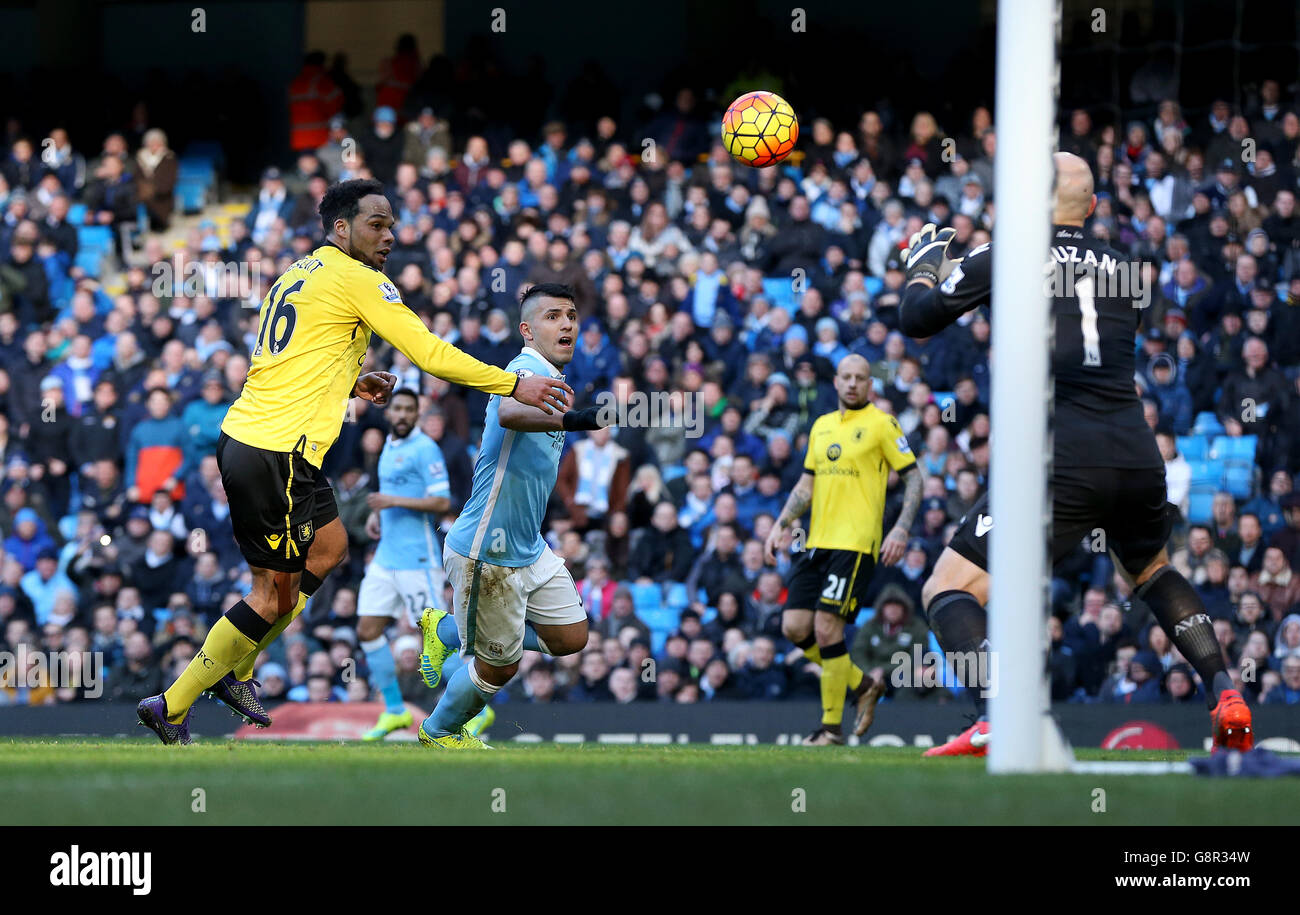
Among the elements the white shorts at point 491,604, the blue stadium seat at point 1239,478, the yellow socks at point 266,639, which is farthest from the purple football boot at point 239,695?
the blue stadium seat at point 1239,478

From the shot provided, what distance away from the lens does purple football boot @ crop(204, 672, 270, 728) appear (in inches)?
309

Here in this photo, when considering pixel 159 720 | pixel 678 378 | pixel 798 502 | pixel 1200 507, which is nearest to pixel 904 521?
pixel 798 502

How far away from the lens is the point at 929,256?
6.97 meters

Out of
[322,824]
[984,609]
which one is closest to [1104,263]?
[984,609]

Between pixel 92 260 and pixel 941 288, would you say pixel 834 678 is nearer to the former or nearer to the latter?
pixel 941 288

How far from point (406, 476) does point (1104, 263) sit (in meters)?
6.13

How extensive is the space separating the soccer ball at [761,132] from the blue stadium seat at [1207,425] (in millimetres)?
5353

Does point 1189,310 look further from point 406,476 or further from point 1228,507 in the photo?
point 406,476

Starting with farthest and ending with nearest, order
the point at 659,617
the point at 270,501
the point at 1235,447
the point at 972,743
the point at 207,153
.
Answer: the point at 207,153
the point at 659,617
the point at 1235,447
the point at 972,743
the point at 270,501

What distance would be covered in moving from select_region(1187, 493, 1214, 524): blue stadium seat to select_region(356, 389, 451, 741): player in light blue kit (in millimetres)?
5726

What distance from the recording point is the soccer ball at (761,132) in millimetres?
9688

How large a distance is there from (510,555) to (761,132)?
3.31 m

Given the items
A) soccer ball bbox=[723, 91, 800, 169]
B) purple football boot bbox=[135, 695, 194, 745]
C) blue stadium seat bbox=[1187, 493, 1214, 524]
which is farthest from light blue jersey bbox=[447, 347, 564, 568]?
blue stadium seat bbox=[1187, 493, 1214, 524]

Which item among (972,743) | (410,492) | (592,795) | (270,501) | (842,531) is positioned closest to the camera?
(592,795)
